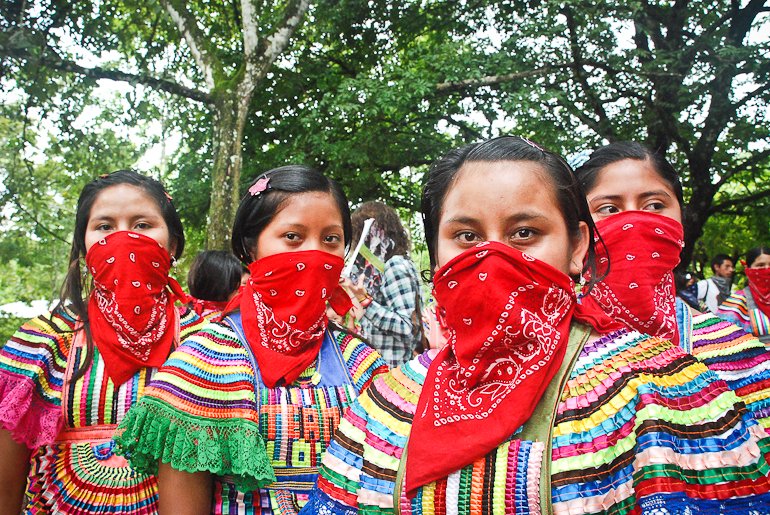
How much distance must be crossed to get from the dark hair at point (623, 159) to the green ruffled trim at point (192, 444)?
146 cm

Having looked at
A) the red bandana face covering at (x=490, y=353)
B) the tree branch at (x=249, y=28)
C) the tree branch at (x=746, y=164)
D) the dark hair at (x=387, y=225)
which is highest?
the tree branch at (x=249, y=28)

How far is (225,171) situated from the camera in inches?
309

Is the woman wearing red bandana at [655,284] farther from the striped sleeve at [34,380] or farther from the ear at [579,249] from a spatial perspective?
the striped sleeve at [34,380]

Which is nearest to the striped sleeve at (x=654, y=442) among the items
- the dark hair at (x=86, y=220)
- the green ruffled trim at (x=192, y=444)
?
the green ruffled trim at (x=192, y=444)

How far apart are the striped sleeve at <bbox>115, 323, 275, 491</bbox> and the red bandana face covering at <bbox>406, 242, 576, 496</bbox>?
2.38 feet

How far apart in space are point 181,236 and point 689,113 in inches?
374

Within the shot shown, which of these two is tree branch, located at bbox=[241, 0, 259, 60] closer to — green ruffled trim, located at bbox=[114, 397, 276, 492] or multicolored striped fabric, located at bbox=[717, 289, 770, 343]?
multicolored striped fabric, located at bbox=[717, 289, 770, 343]

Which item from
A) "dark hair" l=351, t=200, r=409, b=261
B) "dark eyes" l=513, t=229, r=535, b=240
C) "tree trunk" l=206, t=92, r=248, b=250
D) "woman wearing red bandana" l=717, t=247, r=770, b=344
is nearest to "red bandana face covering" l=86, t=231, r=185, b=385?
"dark eyes" l=513, t=229, r=535, b=240

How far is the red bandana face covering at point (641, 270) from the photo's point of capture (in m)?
2.12

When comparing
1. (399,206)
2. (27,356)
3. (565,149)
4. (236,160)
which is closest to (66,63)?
(236,160)

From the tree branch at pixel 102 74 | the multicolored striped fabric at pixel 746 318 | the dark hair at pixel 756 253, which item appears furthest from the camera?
the tree branch at pixel 102 74

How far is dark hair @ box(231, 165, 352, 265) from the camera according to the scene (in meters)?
2.37

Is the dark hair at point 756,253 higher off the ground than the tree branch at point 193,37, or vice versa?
the tree branch at point 193,37

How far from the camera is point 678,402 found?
1.30 meters
